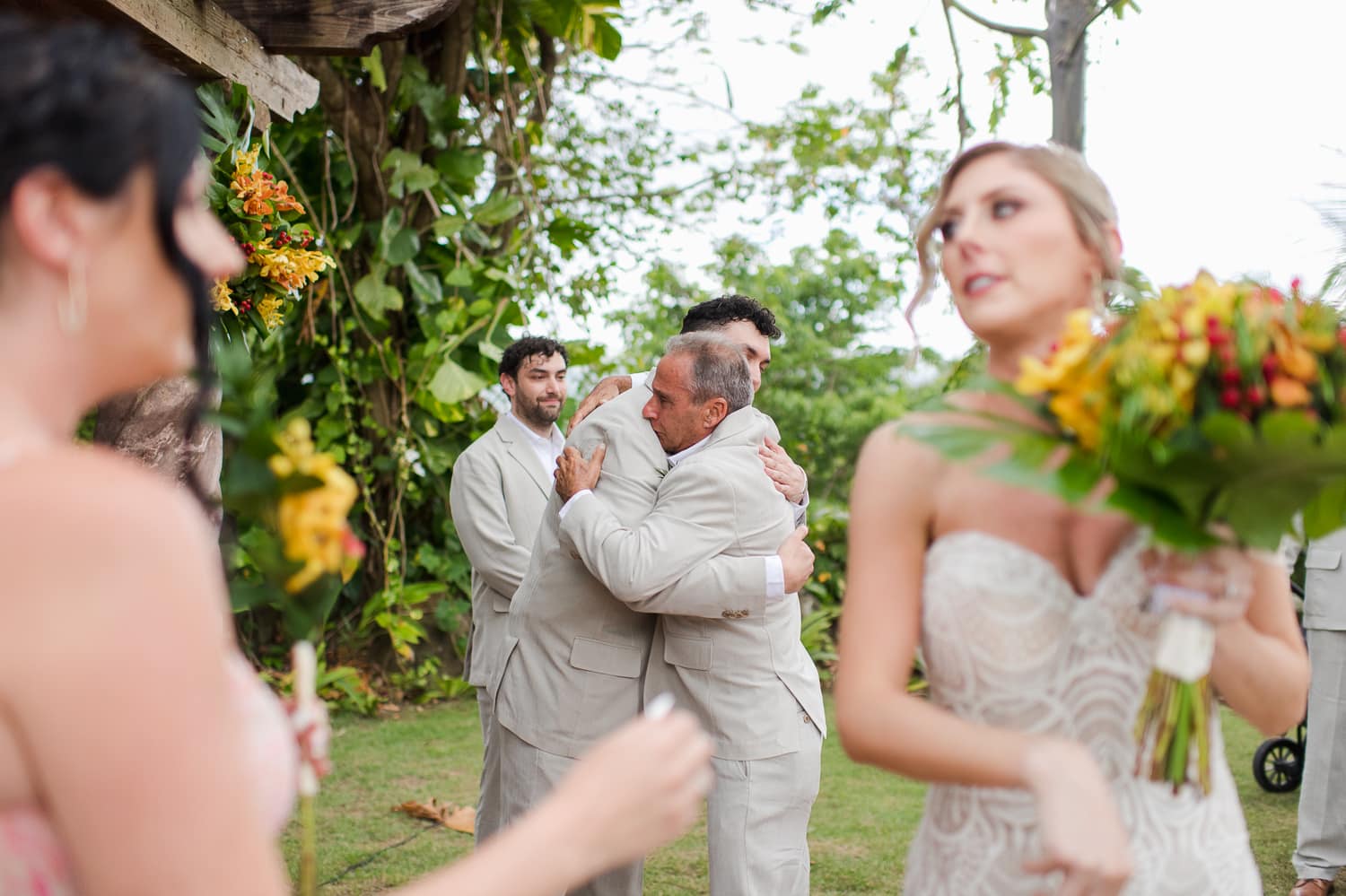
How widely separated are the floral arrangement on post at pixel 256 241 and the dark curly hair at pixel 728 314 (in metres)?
1.63

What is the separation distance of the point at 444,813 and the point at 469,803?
350 millimetres

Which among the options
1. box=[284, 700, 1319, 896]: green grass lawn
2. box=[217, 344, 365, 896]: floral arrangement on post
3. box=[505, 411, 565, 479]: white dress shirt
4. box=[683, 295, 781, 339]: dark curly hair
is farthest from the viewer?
box=[505, 411, 565, 479]: white dress shirt

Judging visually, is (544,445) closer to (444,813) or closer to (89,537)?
(444,813)

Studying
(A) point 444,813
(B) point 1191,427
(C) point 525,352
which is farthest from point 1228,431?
(A) point 444,813

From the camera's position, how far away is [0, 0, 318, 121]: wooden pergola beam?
3078mm

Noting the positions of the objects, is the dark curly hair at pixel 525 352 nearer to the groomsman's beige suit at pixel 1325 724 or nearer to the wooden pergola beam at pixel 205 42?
the wooden pergola beam at pixel 205 42

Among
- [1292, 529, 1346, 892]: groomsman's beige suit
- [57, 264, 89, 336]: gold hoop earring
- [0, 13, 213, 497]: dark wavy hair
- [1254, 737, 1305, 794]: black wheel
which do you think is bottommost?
[1254, 737, 1305, 794]: black wheel

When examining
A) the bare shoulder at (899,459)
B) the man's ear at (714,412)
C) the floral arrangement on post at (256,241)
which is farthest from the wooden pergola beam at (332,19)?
the bare shoulder at (899,459)

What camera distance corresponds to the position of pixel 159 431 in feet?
10.7

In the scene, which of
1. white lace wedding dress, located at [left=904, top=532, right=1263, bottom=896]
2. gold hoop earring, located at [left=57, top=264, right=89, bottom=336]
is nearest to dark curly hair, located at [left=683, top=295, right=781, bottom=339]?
white lace wedding dress, located at [left=904, top=532, right=1263, bottom=896]

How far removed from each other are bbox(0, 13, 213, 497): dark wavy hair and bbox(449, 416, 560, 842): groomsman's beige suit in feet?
11.5

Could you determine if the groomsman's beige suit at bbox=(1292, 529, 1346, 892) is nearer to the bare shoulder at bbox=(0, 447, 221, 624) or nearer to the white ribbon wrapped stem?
the white ribbon wrapped stem

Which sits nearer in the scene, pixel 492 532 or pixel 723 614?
pixel 723 614

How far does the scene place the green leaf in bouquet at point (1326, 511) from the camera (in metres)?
1.54
